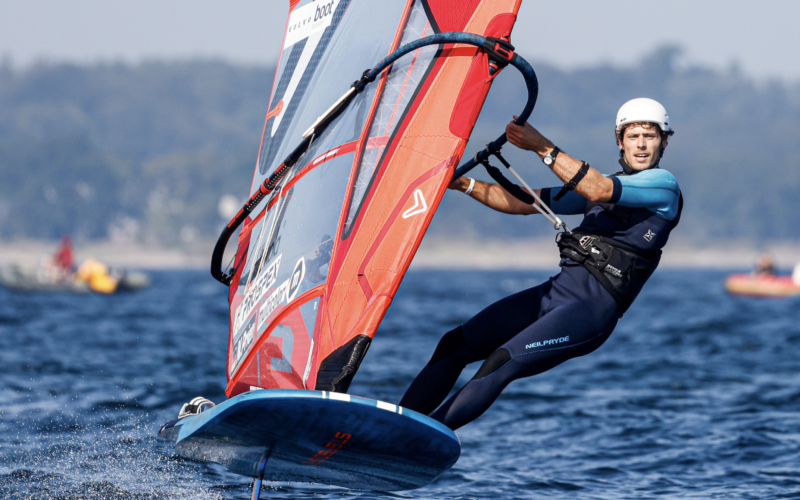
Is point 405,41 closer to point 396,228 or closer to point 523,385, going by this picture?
point 396,228

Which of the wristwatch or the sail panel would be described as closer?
the wristwatch

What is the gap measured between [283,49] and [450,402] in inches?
99.5

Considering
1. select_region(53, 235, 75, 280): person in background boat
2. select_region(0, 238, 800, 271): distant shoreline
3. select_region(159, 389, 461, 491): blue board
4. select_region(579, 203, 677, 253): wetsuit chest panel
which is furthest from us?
select_region(0, 238, 800, 271): distant shoreline

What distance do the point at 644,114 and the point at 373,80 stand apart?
50.7 inches

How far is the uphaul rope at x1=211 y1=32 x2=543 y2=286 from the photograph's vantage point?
3848mm

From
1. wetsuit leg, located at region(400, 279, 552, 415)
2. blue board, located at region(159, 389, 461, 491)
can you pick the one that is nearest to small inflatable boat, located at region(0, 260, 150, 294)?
blue board, located at region(159, 389, 461, 491)

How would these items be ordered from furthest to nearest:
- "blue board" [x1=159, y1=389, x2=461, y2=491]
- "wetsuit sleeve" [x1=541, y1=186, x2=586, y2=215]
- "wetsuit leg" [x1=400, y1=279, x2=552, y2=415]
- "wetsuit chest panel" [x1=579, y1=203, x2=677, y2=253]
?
"wetsuit sleeve" [x1=541, y1=186, x2=586, y2=215], "wetsuit leg" [x1=400, y1=279, x2=552, y2=415], "wetsuit chest panel" [x1=579, y1=203, x2=677, y2=253], "blue board" [x1=159, y1=389, x2=461, y2=491]

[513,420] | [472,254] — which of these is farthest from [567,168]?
[472,254]

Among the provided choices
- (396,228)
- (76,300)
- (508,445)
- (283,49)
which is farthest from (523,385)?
(76,300)

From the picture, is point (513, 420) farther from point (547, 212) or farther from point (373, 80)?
point (373, 80)

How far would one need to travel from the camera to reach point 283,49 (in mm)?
5406

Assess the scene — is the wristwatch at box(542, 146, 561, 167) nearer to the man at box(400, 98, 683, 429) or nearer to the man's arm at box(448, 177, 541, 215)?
the man at box(400, 98, 683, 429)

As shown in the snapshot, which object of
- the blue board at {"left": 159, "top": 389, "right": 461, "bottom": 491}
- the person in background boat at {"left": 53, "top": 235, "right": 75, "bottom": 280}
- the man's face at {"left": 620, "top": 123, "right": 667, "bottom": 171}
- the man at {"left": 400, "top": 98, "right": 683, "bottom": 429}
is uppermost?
the man's face at {"left": 620, "top": 123, "right": 667, "bottom": 171}

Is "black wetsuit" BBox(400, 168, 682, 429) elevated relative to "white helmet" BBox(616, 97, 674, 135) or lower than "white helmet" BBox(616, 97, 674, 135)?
lower
